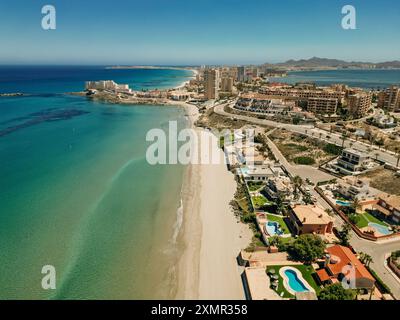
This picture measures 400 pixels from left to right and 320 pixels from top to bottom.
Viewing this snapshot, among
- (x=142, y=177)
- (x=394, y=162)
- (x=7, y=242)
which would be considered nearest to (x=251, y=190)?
(x=142, y=177)

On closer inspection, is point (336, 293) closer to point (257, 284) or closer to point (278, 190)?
point (257, 284)

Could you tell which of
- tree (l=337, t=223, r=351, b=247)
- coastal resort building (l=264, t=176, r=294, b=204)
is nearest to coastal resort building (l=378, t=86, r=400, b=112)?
coastal resort building (l=264, t=176, r=294, b=204)

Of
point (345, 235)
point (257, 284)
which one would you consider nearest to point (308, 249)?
point (345, 235)

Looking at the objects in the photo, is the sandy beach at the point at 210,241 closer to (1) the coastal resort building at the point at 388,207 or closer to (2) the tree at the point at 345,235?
(2) the tree at the point at 345,235

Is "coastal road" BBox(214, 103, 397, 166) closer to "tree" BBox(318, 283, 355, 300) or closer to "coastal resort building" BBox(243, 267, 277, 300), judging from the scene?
"tree" BBox(318, 283, 355, 300)

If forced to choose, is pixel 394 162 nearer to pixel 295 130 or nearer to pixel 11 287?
pixel 295 130
